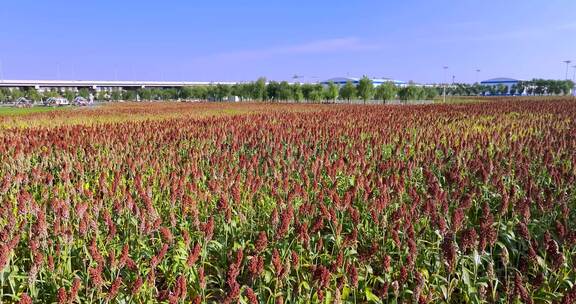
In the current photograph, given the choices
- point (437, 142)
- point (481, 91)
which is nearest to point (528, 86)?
point (481, 91)

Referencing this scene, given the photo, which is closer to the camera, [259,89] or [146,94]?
[259,89]

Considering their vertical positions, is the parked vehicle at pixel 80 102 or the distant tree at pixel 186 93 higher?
the distant tree at pixel 186 93

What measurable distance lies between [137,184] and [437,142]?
21.5ft

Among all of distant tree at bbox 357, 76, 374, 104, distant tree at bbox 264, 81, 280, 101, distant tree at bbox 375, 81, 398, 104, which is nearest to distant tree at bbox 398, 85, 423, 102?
distant tree at bbox 375, 81, 398, 104

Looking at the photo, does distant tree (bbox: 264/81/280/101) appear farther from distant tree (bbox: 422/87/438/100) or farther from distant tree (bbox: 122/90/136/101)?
distant tree (bbox: 122/90/136/101)

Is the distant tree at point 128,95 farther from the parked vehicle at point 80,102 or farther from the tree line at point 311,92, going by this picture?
the parked vehicle at point 80,102

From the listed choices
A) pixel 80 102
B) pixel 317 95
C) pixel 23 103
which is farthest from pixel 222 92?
pixel 23 103

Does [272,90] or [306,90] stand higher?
[272,90]

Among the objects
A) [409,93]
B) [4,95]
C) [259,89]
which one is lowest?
[4,95]

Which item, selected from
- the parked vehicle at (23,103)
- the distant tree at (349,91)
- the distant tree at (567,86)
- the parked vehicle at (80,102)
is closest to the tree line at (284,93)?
the distant tree at (349,91)

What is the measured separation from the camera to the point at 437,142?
30.4ft

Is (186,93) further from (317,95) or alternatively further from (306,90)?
(317,95)

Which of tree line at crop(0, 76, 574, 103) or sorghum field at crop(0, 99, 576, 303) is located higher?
tree line at crop(0, 76, 574, 103)

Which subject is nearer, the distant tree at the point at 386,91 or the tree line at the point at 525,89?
the distant tree at the point at 386,91
